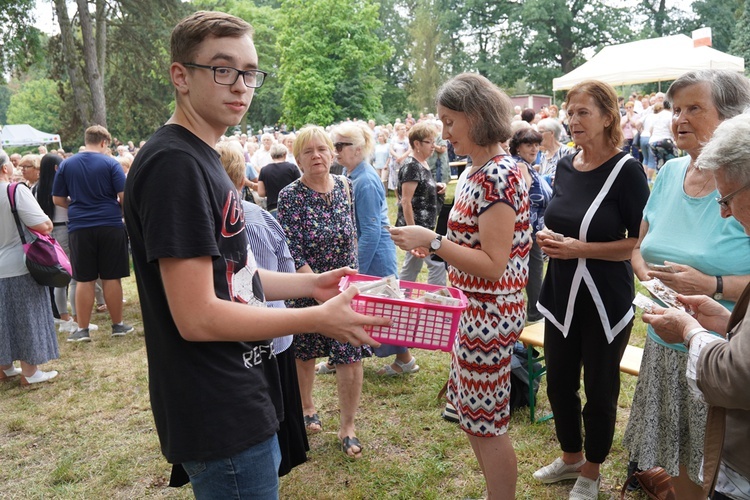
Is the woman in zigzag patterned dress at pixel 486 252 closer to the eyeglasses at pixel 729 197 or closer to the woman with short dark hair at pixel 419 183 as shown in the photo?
the eyeglasses at pixel 729 197

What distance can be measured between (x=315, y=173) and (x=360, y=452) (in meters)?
1.91

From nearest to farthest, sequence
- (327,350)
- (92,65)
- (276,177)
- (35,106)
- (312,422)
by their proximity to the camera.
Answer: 1. (327,350)
2. (312,422)
3. (276,177)
4. (92,65)
5. (35,106)

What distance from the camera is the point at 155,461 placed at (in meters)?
3.93

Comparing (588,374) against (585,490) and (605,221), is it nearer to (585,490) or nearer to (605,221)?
(585,490)

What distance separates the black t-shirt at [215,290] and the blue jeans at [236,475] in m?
0.05

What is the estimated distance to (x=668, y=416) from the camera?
2.56m

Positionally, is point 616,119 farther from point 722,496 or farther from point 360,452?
point 360,452

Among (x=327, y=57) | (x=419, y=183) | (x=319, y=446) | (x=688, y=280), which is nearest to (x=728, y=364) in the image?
(x=688, y=280)

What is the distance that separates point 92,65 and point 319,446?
19.0 meters

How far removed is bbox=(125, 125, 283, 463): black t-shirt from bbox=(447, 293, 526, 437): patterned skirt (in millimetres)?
1196

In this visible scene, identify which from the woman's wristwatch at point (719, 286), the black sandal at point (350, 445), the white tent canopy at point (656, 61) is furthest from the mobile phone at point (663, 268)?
the white tent canopy at point (656, 61)

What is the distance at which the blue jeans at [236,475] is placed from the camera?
1555mm

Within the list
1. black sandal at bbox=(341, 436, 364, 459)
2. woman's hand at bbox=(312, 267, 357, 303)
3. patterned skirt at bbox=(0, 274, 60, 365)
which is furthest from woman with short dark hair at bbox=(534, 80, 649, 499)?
patterned skirt at bbox=(0, 274, 60, 365)

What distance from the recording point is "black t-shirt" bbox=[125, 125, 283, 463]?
1370 millimetres
